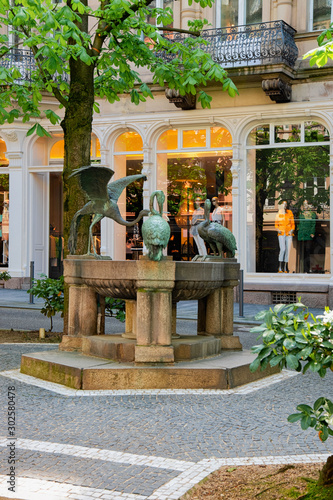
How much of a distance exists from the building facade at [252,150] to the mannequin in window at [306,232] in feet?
0.09

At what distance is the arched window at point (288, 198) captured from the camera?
19266mm

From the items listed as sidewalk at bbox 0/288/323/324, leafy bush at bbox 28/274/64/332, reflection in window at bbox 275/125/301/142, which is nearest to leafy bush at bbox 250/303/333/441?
leafy bush at bbox 28/274/64/332

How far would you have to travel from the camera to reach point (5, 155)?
23672mm

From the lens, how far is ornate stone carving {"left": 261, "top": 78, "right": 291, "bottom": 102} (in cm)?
1873

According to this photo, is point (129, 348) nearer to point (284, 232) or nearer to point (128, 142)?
point (284, 232)

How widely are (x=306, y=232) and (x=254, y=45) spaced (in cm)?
521

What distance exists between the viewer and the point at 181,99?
66.1 ft

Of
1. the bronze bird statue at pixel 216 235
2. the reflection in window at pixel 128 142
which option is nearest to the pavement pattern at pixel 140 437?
the bronze bird statue at pixel 216 235

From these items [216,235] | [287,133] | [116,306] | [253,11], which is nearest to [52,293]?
[116,306]

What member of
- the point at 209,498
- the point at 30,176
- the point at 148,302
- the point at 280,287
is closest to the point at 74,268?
the point at 148,302

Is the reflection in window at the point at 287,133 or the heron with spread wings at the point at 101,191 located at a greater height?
the reflection in window at the point at 287,133

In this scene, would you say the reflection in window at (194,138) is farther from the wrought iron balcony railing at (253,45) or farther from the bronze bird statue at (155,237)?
the bronze bird statue at (155,237)

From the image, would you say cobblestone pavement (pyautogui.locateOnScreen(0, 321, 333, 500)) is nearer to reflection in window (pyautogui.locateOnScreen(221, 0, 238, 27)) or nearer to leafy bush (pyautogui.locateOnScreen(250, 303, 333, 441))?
leafy bush (pyautogui.locateOnScreen(250, 303, 333, 441))

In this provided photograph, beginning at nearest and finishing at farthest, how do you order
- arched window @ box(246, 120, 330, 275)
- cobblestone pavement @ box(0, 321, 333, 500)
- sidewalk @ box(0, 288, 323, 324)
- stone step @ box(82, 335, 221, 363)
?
cobblestone pavement @ box(0, 321, 333, 500) → stone step @ box(82, 335, 221, 363) → sidewalk @ box(0, 288, 323, 324) → arched window @ box(246, 120, 330, 275)
